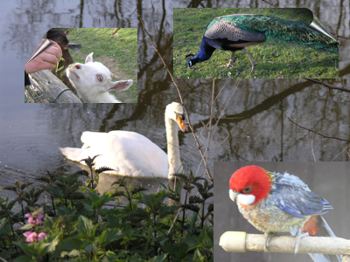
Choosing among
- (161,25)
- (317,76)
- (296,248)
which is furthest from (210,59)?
(296,248)

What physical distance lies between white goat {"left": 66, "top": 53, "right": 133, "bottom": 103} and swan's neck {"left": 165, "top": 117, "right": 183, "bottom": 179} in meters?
0.27

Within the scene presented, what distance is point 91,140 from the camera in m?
3.15

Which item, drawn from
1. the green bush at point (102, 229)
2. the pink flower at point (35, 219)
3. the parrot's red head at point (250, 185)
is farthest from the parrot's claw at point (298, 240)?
the pink flower at point (35, 219)

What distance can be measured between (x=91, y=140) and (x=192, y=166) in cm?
Answer: 46

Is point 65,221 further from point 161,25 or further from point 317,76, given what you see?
point 317,76

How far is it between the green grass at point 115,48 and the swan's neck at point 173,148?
0.63 ft

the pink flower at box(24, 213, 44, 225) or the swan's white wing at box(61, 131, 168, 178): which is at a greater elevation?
the swan's white wing at box(61, 131, 168, 178)

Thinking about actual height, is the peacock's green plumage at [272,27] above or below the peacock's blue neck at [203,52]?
above

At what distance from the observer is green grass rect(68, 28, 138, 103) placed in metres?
3.16

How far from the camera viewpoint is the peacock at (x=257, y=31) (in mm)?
3164

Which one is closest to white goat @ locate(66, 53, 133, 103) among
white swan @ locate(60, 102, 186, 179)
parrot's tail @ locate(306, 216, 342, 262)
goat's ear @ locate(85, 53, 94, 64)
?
goat's ear @ locate(85, 53, 94, 64)

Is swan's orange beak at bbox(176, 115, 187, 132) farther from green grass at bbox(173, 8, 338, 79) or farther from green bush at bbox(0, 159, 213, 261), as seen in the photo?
green bush at bbox(0, 159, 213, 261)

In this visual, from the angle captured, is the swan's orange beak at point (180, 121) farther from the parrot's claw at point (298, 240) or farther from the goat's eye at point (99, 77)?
the parrot's claw at point (298, 240)

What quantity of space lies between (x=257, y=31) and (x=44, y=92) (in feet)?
3.19
